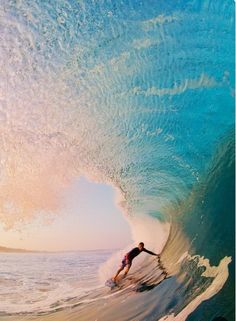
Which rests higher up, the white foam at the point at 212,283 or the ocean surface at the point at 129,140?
the ocean surface at the point at 129,140

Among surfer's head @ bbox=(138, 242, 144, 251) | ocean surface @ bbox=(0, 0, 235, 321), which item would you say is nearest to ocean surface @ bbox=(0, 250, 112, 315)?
ocean surface @ bbox=(0, 0, 235, 321)

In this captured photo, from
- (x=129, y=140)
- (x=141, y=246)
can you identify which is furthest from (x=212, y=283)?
(x=129, y=140)

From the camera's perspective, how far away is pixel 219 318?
213cm

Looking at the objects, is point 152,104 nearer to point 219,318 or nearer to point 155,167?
point 155,167

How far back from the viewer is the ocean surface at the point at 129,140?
1.68 meters

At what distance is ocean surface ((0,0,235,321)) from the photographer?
1.68 meters

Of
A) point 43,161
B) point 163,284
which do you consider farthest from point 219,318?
point 43,161

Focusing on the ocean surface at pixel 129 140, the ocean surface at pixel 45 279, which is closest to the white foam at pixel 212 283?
the ocean surface at pixel 129 140

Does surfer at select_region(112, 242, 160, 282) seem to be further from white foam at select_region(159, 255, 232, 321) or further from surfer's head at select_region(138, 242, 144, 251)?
white foam at select_region(159, 255, 232, 321)

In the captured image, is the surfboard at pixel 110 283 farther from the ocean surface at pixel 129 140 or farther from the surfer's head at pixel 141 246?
the surfer's head at pixel 141 246

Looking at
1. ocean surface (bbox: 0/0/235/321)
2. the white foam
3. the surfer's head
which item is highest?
ocean surface (bbox: 0/0/235/321)

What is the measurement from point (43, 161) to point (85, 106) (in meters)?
0.27

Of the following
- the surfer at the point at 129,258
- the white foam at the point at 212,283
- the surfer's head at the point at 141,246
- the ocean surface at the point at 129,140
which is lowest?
the white foam at the point at 212,283

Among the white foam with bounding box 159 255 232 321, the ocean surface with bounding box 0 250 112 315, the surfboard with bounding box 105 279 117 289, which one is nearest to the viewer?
the ocean surface with bounding box 0 250 112 315
